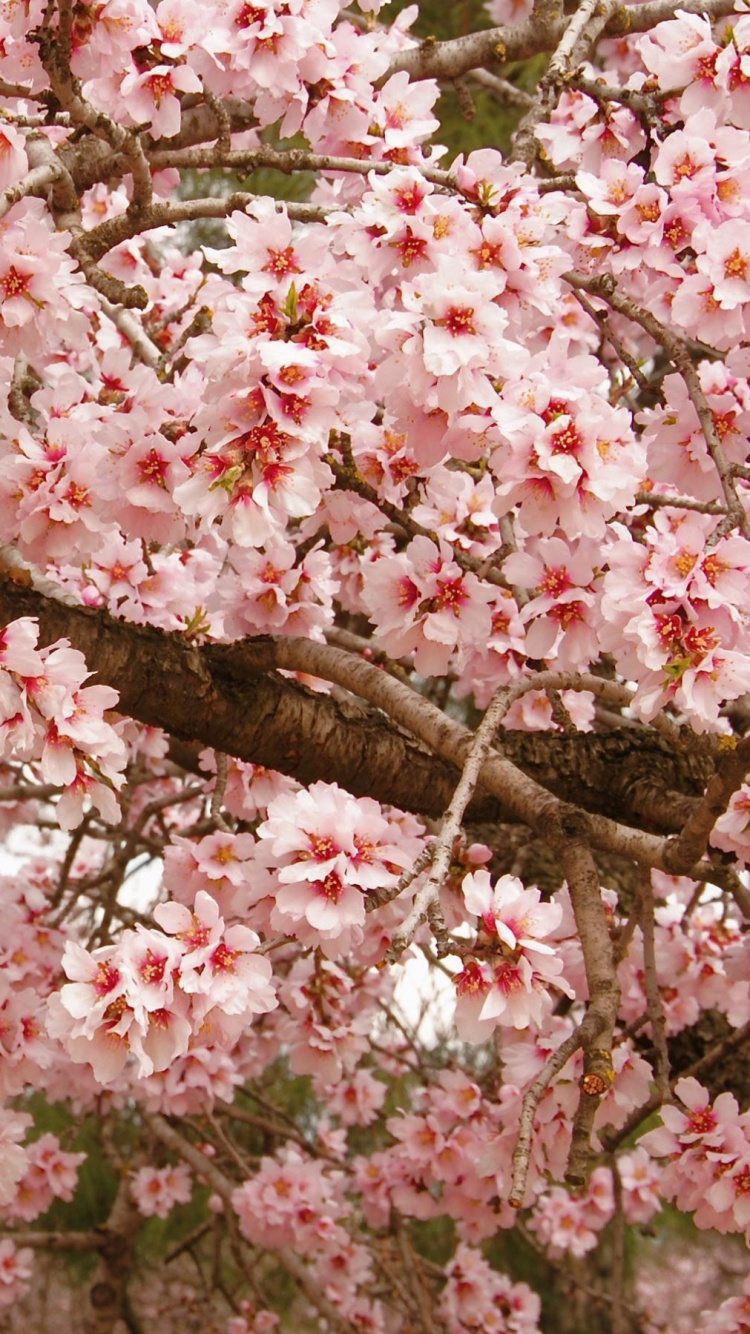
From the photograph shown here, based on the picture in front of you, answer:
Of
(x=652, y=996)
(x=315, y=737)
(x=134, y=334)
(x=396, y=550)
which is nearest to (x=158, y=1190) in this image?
(x=396, y=550)

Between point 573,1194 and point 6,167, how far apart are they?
3192 millimetres

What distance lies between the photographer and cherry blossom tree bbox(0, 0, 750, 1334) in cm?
137

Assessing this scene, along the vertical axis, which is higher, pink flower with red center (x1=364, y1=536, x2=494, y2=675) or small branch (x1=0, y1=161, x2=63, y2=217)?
small branch (x1=0, y1=161, x2=63, y2=217)

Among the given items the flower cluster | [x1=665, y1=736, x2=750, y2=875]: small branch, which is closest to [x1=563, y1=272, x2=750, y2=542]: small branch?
[x1=665, y1=736, x2=750, y2=875]: small branch

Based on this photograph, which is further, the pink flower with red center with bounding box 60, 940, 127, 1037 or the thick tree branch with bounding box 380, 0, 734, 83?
the thick tree branch with bounding box 380, 0, 734, 83

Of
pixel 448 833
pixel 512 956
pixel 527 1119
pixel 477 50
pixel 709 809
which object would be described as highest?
pixel 477 50

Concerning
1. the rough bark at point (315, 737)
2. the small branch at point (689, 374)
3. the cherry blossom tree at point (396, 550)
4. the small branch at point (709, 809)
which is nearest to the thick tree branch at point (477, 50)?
the cherry blossom tree at point (396, 550)

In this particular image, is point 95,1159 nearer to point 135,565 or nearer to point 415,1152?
point 415,1152

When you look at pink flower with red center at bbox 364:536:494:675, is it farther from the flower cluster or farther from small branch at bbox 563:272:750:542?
the flower cluster

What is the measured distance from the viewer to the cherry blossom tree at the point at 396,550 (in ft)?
4.49

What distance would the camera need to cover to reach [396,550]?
289cm

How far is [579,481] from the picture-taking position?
1414 millimetres

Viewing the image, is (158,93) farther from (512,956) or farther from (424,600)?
(512,956)

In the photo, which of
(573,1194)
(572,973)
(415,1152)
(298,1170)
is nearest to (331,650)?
(572,973)
